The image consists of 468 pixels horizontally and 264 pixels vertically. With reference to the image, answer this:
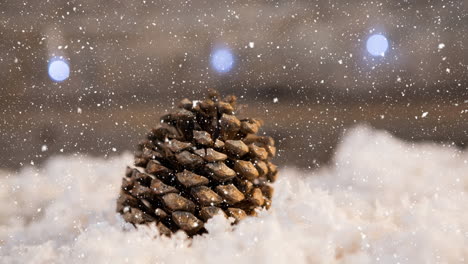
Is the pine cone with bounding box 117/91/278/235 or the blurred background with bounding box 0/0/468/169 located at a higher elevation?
the blurred background with bounding box 0/0/468/169

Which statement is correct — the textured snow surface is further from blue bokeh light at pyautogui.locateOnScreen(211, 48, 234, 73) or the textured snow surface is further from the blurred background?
blue bokeh light at pyautogui.locateOnScreen(211, 48, 234, 73)

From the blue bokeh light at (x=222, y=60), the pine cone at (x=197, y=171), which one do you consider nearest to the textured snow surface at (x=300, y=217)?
the pine cone at (x=197, y=171)

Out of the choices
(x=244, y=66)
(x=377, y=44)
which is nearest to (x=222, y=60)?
(x=244, y=66)

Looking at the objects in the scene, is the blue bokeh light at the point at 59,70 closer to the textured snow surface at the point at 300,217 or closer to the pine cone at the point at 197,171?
the textured snow surface at the point at 300,217

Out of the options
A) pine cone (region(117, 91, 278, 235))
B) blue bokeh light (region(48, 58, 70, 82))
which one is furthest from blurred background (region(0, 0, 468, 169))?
pine cone (region(117, 91, 278, 235))

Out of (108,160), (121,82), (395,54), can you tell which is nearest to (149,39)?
(121,82)

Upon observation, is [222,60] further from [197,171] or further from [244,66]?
[197,171]

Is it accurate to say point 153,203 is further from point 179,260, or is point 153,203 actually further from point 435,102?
point 435,102
